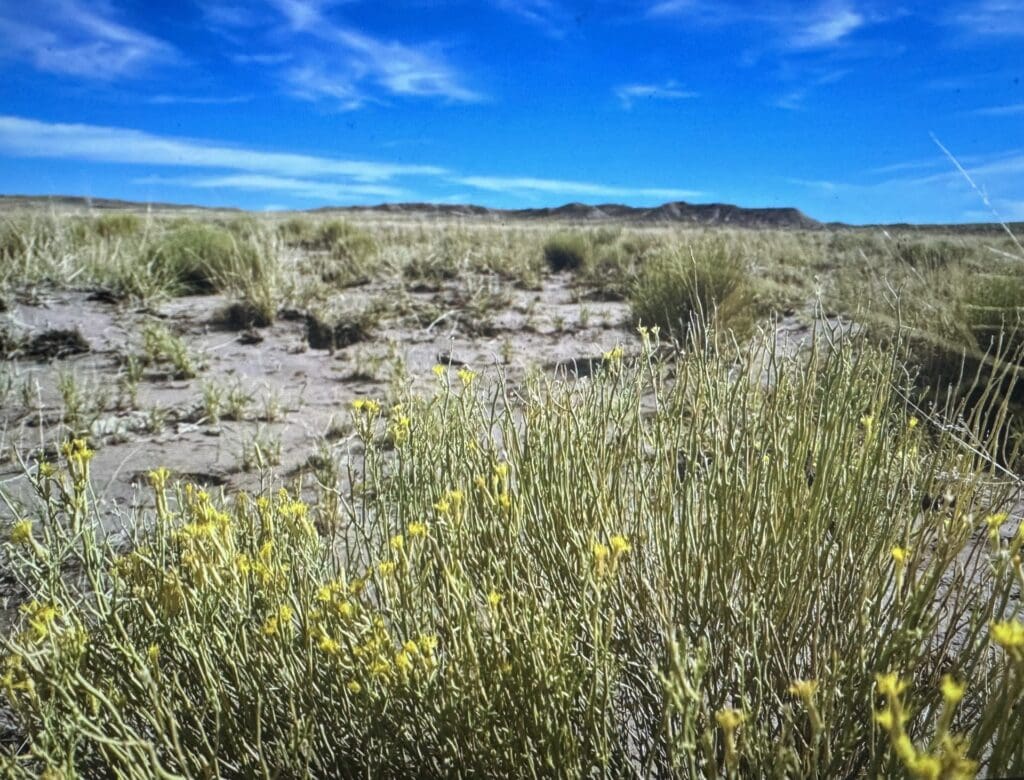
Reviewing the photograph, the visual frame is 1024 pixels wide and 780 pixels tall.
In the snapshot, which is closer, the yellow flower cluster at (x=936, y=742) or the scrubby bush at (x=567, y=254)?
the yellow flower cluster at (x=936, y=742)

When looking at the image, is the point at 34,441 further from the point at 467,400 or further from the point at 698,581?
the point at 698,581

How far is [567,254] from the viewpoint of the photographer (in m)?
13.0

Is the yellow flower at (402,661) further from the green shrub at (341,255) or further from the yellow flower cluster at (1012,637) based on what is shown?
the green shrub at (341,255)

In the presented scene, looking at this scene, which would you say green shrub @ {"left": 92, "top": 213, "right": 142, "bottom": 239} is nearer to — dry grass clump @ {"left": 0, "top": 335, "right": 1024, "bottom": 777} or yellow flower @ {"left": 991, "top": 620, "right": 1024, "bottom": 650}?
dry grass clump @ {"left": 0, "top": 335, "right": 1024, "bottom": 777}

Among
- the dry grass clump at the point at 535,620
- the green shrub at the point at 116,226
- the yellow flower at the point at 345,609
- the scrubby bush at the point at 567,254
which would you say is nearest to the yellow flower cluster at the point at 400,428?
the dry grass clump at the point at 535,620

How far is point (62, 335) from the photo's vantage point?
21.3 feet

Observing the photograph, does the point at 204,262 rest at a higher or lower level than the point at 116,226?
lower

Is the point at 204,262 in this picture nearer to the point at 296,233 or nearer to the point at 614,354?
the point at 296,233

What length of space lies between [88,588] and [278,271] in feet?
19.8

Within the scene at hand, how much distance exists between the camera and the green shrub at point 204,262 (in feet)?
27.5

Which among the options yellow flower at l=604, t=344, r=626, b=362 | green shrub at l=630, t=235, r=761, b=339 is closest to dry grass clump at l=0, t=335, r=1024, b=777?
yellow flower at l=604, t=344, r=626, b=362

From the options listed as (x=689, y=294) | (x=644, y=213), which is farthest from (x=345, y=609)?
(x=644, y=213)

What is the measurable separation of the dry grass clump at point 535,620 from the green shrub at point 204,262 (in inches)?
265

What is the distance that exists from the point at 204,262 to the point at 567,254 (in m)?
6.25
